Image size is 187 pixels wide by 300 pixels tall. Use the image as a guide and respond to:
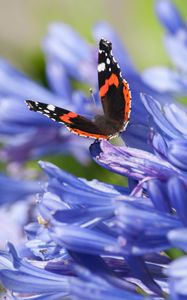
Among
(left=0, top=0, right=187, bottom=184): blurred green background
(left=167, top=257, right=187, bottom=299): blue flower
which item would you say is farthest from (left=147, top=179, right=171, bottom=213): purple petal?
(left=0, top=0, right=187, bottom=184): blurred green background

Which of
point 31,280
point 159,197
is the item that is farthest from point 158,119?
point 31,280

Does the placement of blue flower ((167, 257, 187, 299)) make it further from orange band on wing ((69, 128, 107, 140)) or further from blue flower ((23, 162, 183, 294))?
orange band on wing ((69, 128, 107, 140))

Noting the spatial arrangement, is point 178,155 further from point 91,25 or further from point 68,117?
point 91,25

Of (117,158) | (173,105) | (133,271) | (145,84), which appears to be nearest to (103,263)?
(133,271)

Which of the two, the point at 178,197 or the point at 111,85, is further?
the point at 111,85

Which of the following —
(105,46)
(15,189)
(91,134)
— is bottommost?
(15,189)

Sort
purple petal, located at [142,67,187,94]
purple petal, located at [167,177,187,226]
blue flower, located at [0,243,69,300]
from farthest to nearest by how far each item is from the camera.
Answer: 1. purple petal, located at [142,67,187,94]
2. blue flower, located at [0,243,69,300]
3. purple petal, located at [167,177,187,226]

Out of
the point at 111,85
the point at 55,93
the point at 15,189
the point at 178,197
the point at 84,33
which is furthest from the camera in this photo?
the point at 84,33

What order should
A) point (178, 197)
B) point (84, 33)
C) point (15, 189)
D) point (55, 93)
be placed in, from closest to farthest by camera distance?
point (178, 197) → point (15, 189) → point (55, 93) → point (84, 33)

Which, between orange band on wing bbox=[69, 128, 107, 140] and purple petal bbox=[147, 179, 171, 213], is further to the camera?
orange band on wing bbox=[69, 128, 107, 140]
